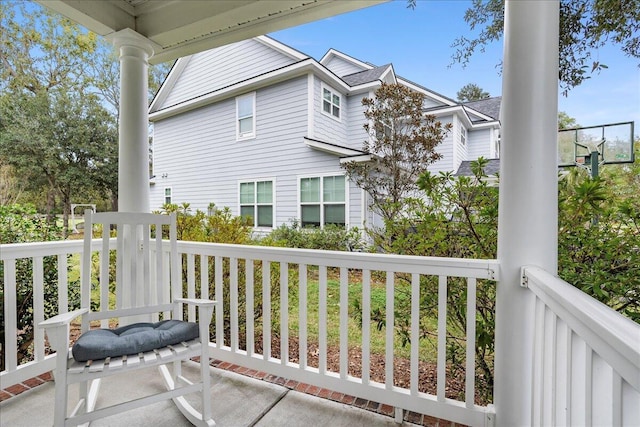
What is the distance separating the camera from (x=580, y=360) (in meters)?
0.80

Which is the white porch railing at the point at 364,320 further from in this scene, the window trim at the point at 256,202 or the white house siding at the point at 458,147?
the window trim at the point at 256,202

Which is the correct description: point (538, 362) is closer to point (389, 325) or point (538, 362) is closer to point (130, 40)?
point (389, 325)

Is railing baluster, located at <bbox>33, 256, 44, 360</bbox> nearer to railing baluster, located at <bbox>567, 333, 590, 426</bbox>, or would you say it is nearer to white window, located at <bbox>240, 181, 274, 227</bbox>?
railing baluster, located at <bbox>567, 333, 590, 426</bbox>

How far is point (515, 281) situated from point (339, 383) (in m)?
1.18

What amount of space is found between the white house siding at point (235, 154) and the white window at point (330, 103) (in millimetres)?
352

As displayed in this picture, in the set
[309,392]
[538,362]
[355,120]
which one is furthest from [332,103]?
[538,362]

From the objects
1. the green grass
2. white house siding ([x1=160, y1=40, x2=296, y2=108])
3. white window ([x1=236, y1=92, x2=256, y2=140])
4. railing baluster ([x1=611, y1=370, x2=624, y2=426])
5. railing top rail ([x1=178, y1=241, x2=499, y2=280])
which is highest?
white house siding ([x1=160, y1=40, x2=296, y2=108])

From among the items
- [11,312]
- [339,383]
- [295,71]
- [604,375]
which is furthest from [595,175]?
[295,71]

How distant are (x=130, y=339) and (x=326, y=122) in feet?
15.7

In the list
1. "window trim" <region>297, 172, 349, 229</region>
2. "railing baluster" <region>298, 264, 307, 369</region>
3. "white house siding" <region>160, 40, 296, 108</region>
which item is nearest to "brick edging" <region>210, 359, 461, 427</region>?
"railing baluster" <region>298, 264, 307, 369</region>

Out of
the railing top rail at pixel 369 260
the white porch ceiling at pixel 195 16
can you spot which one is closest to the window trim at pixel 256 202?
the white porch ceiling at pixel 195 16

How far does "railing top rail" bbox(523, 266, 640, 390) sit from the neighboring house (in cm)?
313

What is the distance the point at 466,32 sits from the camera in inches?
89.4

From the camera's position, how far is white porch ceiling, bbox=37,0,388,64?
2.11 metres
